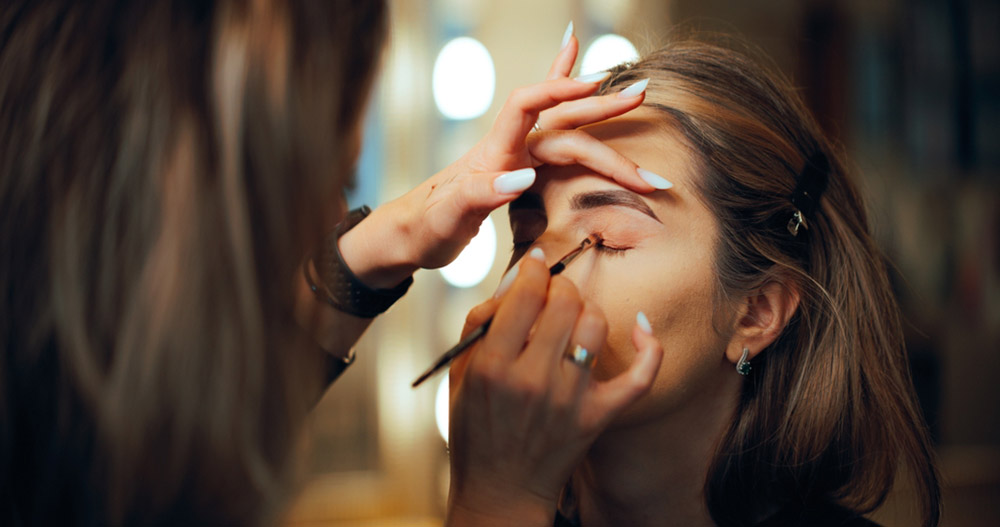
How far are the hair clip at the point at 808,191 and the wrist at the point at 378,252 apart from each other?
0.55m

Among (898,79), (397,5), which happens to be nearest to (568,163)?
(397,5)

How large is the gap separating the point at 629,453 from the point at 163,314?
695 mm

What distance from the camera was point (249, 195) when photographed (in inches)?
21.5

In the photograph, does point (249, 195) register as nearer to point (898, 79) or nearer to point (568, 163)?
point (568, 163)

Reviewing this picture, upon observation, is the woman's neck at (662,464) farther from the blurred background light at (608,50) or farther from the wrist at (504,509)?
the blurred background light at (608,50)

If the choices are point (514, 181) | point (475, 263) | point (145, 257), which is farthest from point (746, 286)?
point (475, 263)

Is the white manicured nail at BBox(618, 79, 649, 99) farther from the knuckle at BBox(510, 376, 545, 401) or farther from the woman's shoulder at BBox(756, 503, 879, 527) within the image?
the woman's shoulder at BBox(756, 503, 879, 527)

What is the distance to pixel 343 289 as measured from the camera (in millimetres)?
1019

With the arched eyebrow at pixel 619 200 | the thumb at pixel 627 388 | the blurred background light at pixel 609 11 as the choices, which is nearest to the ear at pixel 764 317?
the arched eyebrow at pixel 619 200

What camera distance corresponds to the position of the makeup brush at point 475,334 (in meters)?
0.70

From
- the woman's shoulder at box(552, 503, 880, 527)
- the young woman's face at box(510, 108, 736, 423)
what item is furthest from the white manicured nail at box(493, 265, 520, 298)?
the woman's shoulder at box(552, 503, 880, 527)

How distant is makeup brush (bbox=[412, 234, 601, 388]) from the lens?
0.70 metres

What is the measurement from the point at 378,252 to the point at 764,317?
573 millimetres

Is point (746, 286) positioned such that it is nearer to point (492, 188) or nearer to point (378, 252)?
point (492, 188)
